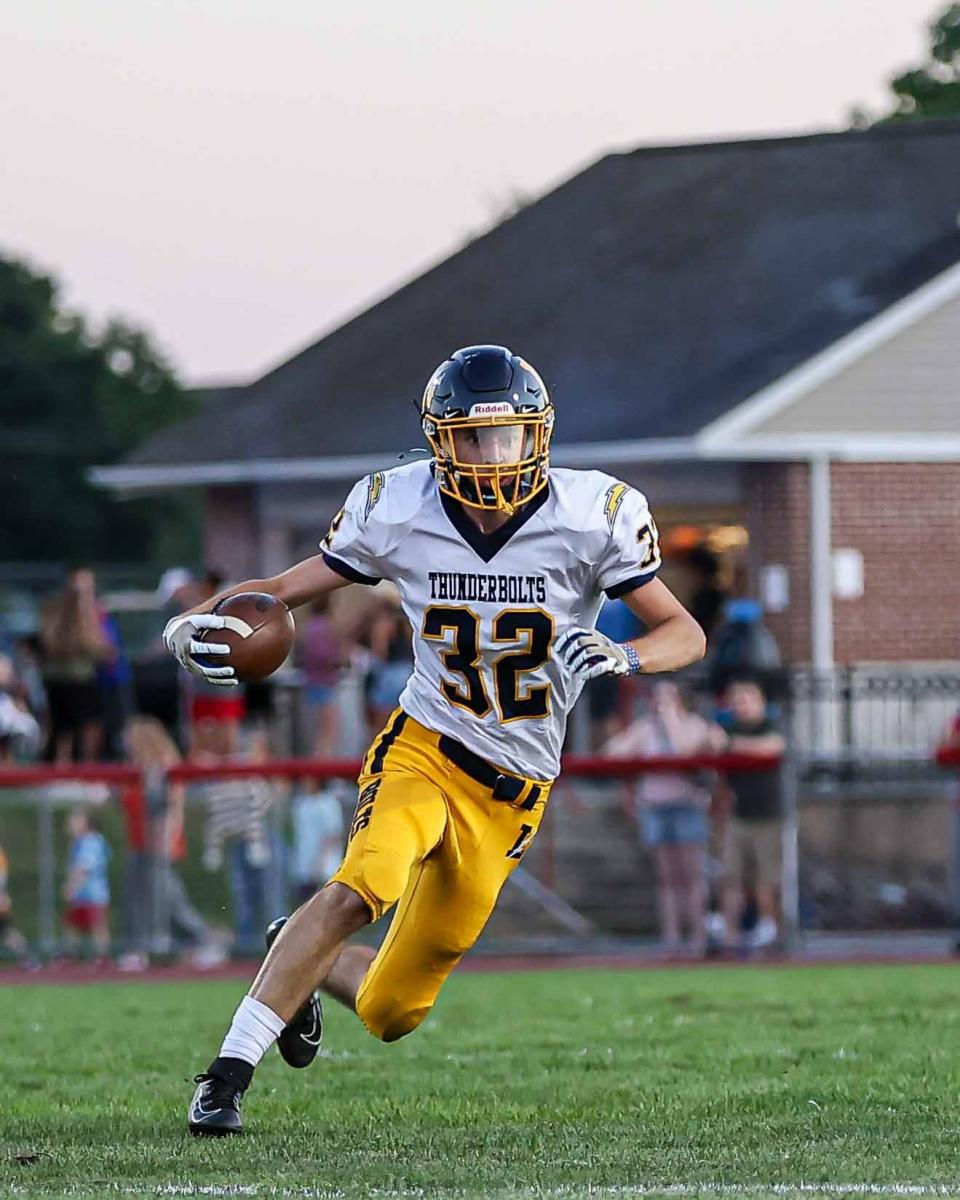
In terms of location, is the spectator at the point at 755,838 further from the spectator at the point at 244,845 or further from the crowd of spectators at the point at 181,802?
the spectator at the point at 244,845

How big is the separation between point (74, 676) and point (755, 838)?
511 centimetres

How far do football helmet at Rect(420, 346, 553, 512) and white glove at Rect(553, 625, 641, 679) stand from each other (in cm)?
59

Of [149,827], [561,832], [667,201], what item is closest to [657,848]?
[561,832]

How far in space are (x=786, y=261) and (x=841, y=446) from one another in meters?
2.82

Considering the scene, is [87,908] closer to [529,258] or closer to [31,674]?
[31,674]

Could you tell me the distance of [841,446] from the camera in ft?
69.8

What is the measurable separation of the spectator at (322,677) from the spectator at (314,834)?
2107mm

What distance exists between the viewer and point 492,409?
629 centimetres

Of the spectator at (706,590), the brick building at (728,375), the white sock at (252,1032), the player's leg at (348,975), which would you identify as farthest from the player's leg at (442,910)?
the brick building at (728,375)

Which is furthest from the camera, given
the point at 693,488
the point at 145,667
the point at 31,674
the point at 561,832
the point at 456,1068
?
the point at 693,488

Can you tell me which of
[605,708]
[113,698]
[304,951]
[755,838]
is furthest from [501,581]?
[605,708]

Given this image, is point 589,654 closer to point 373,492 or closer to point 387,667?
point 373,492

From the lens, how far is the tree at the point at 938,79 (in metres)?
32.3

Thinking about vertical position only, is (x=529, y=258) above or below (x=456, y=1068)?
above
